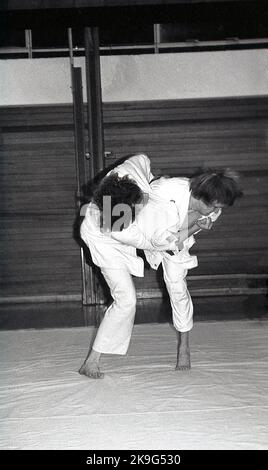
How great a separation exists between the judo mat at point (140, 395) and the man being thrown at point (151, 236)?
171mm

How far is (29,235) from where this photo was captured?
18.5ft

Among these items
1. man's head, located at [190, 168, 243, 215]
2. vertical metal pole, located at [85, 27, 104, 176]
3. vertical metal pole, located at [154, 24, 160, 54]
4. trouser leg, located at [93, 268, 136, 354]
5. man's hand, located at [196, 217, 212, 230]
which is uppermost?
vertical metal pole, located at [154, 24, 160, 54]

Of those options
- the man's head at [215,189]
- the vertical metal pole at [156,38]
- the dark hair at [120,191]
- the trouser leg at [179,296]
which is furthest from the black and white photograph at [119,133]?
the dark hair at [120,191]

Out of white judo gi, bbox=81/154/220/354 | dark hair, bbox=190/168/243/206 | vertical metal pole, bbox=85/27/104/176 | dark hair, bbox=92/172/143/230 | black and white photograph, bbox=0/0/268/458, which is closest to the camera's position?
dark hair, bbox=92/172/143/230

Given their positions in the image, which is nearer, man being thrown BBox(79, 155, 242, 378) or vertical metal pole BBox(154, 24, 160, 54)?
man being thrown BBox(79, 155, 242, 378)

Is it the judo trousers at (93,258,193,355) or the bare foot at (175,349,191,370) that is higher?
the judo trousers at (93,258,193,355)

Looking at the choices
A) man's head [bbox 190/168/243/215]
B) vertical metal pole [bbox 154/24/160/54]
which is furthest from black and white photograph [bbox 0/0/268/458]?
man's head [bbox 190/168/243/215]

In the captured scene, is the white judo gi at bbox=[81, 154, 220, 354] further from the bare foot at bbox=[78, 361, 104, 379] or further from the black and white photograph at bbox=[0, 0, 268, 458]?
the black and white photograph at bbox=[0, 0, 268, 458]

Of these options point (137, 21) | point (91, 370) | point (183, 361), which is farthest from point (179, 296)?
point (137, 21)

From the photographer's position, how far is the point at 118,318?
2.64m

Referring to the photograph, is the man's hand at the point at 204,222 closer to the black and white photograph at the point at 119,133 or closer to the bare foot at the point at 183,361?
the bare foot at the point at 183,361

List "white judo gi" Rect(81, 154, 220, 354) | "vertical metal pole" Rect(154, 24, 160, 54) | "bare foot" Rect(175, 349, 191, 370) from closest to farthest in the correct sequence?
"white judo gi" Rect(81, 154, 220, 354) < "bare foot" Rect(175, 349, 191, 370) < "vertical metal pole" Rect(154, 24, 160, 54)

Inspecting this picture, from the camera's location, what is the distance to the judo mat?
191 centimetres

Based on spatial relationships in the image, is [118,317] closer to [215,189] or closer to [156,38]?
[215,189]
